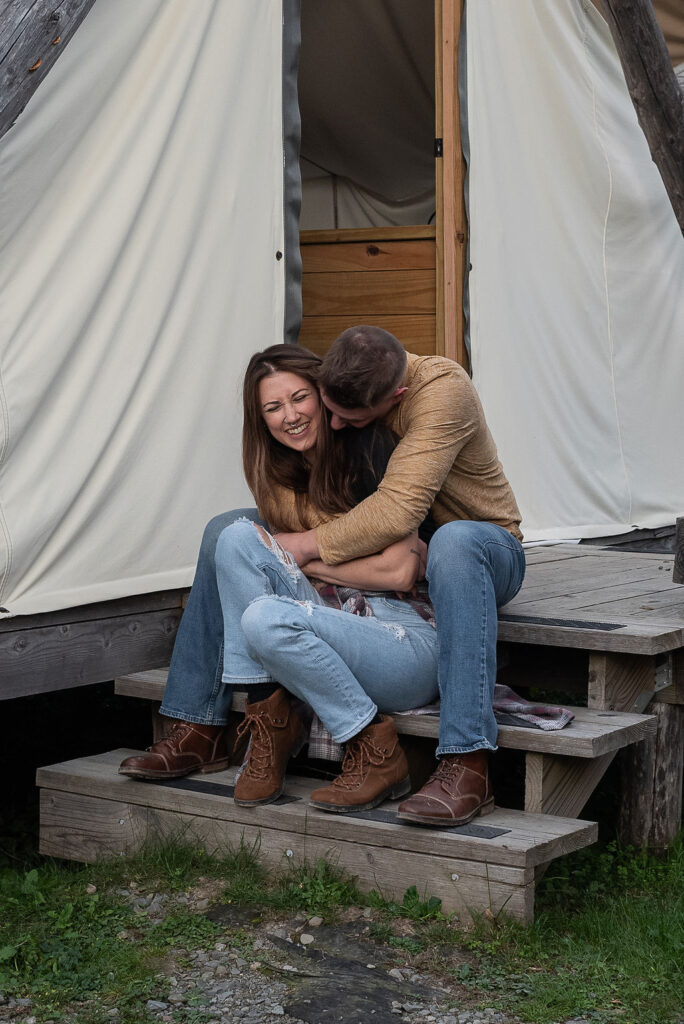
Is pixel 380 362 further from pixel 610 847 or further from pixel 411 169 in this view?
pixel 411 169

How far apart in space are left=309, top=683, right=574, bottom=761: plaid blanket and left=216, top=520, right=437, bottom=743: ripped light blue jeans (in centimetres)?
13

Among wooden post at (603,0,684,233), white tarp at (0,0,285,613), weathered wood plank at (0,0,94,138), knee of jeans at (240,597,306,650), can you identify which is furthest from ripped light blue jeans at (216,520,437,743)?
wooden post at (603,0,684,233)

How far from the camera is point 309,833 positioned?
276cm

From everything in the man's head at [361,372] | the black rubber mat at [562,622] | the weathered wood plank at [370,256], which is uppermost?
the weathered wood plank at [370,256]

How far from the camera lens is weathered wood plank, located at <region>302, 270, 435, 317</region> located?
472 cm

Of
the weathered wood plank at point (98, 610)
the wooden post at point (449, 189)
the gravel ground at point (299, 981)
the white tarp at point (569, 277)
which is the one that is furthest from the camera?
the white tarp at point (569, 277)

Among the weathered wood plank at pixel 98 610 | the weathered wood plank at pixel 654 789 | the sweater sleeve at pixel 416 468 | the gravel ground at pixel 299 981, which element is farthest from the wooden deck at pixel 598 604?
the weathered wood plank at pixel 98 610

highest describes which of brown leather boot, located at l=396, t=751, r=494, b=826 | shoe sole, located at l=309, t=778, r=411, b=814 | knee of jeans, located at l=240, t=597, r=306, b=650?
knee of jeans, located at l=240, t=597, r=306, b=650

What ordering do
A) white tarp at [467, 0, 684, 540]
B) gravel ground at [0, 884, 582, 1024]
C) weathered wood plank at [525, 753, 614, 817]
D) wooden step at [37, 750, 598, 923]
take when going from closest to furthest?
gravel ground at [0, 884, 582, 1024] < wooden step at [37, 750, 598, 923] < weathered wood plank at [525, 753, 614, 817] < white tarp at [467, 0, 684, 540]

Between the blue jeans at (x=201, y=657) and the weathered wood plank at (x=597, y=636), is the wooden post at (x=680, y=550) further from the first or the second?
the blue jeans at (x=201, y=657)

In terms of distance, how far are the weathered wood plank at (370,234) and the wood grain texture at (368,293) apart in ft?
0.41

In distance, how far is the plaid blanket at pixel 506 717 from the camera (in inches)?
110

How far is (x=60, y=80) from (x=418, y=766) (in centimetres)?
189

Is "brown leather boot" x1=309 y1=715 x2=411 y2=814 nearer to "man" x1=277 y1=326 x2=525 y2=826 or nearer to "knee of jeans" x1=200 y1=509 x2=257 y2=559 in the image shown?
"man" x1=277 y1=326 x2=525 y2=826
